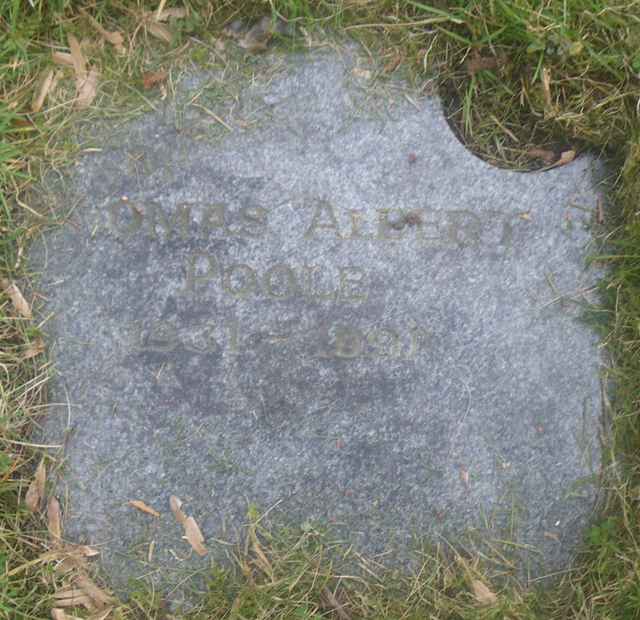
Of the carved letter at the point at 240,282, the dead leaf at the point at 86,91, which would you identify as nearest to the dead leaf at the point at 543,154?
the carved letter at the point at 240,282

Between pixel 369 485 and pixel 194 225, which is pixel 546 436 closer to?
pixel 369 485

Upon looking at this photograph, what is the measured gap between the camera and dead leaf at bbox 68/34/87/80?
2.12 metres

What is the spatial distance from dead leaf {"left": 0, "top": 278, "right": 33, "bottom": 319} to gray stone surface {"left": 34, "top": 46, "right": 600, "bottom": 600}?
0.20ft

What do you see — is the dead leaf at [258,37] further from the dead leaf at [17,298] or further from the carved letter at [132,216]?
the dead leaf at [17,298]

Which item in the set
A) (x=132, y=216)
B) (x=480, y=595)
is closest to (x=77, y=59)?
(x=132, y=216)

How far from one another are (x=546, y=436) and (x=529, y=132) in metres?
0.88

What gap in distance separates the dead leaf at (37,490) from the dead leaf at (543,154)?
163 cm

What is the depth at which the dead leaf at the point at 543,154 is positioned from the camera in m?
2.16

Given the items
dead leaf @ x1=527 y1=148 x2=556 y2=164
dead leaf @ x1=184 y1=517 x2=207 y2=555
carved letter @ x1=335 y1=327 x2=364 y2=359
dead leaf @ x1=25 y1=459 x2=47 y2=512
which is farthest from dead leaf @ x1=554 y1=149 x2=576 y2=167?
dead leaf @ x1=25 y1=459 x2=47 y2=512

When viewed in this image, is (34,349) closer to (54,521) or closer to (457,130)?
(54,521)

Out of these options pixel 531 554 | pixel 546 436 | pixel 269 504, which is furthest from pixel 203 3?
pixel 531 554

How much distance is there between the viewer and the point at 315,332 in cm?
204

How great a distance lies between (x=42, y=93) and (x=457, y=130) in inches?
46.9

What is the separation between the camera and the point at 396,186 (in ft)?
6.80
